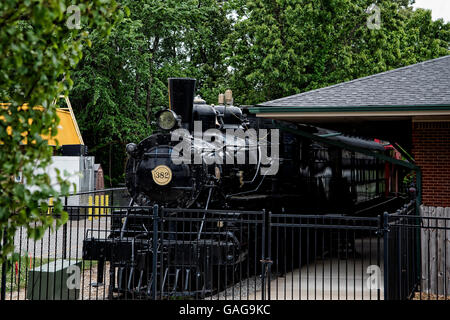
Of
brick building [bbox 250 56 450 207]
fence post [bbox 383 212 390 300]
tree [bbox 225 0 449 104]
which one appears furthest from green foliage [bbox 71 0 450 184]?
fence post [bbox 383 212 390 300]

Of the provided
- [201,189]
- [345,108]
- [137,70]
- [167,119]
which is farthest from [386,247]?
[137,70]

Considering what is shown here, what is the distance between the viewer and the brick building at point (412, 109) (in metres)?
8.62

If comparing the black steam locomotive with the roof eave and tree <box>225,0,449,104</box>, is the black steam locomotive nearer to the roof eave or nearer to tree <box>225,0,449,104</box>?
the roof eave

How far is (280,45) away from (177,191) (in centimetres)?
1736

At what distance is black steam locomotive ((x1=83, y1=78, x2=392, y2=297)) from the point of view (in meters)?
8.33

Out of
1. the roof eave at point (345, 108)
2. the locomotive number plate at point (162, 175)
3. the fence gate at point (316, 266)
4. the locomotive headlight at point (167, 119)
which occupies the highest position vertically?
the roof eave at point (345, 108)

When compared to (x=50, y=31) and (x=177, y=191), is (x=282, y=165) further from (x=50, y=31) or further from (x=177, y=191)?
(x=50, y=31)

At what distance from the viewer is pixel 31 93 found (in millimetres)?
3525

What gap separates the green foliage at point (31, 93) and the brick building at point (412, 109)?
230 inches

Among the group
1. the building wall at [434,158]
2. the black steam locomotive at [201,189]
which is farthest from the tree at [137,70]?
the building wall at [434,158]

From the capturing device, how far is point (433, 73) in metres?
10.2

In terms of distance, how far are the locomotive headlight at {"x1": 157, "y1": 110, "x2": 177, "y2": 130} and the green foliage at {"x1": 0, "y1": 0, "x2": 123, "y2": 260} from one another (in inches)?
216

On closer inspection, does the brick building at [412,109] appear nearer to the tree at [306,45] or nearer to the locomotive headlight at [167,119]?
the locomotive headlight at [167,119]
